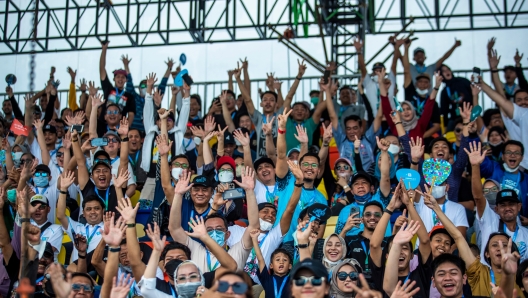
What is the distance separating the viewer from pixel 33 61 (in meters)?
16.4

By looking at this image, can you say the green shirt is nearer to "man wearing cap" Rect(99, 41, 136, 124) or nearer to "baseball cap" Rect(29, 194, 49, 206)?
"man wearing cap" Rect(99, 41, 136, 124)

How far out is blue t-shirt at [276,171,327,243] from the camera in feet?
28.7

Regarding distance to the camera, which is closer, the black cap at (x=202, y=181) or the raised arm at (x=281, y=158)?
the black cap at (x=202, y=181)

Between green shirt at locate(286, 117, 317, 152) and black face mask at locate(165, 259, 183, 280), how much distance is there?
4.77 metres

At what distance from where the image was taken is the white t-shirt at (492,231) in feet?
27.3

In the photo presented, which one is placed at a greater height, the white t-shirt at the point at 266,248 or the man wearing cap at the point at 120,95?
the man wearing cap at the point at 120,95

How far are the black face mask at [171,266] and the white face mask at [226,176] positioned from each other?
7.45 feet

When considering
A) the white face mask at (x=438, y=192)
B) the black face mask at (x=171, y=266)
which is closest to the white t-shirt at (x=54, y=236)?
the black face mask at (x=171, y=266)

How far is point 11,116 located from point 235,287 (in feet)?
30.6

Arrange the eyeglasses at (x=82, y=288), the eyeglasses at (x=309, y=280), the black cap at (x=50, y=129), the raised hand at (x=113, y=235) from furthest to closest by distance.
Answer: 1. the black cap at (x=50, y=129)
2. the raised hand at (x=113, y=235)
3. the eyeglasses at (x=82, y=288)
4. the eyeglasses at (x=309, y=280)

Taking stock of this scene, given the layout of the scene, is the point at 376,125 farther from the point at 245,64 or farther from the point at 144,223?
the point at 144,223

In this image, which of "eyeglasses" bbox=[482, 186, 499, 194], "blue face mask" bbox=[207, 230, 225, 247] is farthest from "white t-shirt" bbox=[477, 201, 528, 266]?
"blue face mask" bbox=[207, 230, 225, 247]

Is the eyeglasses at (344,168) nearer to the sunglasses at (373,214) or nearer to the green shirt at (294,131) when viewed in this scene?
the sunglasses at (373,214)

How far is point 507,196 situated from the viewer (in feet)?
27.9
